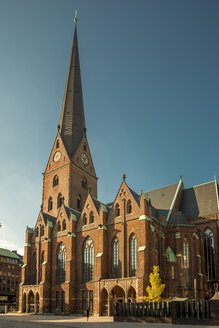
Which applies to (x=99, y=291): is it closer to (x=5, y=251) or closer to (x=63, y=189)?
(x=63, y=189)

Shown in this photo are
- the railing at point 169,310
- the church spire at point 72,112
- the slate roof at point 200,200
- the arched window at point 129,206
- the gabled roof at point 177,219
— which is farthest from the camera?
the church spire at point 72,112

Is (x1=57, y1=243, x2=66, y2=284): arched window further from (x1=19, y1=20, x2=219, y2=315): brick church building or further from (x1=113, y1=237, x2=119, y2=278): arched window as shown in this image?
(x1=113, y1=237, x2=119, y2=278): arched window

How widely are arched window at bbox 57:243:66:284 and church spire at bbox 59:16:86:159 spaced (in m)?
19.1

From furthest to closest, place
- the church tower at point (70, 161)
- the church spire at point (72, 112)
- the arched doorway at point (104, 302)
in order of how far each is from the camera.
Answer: the church spire at point (72, 112), the church tower at point (70, 161), the arched doorway at point (104, 302)

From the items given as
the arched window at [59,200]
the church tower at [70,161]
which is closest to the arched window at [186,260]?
the church tower at [70,161]

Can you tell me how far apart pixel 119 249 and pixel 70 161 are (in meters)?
23.3

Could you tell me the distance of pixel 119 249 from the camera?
149 ft

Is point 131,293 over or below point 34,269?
below

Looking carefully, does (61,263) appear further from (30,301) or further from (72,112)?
(72,112)

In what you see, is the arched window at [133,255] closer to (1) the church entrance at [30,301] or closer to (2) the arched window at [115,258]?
(2) the arched window at [115,258]

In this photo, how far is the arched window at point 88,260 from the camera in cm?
4792

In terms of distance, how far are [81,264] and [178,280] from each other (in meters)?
14.3

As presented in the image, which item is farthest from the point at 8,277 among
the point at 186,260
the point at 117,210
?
the point at 186,260

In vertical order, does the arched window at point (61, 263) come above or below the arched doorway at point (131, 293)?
above
